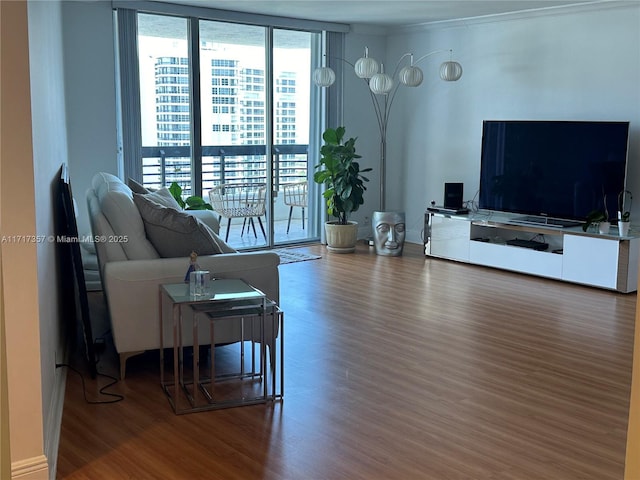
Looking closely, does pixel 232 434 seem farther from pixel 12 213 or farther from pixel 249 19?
pixel 249 19

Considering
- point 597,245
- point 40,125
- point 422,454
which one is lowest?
point 422,454

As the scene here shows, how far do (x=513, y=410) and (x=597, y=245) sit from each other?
302 centimetres

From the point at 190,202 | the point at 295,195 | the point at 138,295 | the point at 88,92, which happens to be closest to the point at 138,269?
the point at 138,295

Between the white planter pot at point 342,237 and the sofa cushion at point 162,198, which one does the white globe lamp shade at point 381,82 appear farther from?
the sofa cushion at point 162,198

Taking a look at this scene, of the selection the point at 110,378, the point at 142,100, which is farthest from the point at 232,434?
the point at 142,100

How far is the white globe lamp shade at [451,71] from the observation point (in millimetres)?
7000

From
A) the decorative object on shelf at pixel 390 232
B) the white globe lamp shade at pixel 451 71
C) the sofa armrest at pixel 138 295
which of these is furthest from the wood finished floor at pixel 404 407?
the white globe lamp shade at pixel 451 71

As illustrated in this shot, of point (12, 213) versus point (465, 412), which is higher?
point (12, 213)

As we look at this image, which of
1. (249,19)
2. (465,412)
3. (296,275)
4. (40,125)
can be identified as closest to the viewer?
(40,125)

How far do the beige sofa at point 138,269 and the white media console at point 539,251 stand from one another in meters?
3.24

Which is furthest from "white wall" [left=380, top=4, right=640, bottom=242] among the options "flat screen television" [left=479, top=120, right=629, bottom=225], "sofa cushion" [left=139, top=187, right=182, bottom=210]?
"sofa cushion" [left=139, top=187, right=182, bottom=210]

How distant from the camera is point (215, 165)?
7.43 m

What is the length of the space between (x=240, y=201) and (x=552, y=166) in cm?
316

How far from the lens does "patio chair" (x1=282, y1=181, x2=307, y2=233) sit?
8.09 meters
